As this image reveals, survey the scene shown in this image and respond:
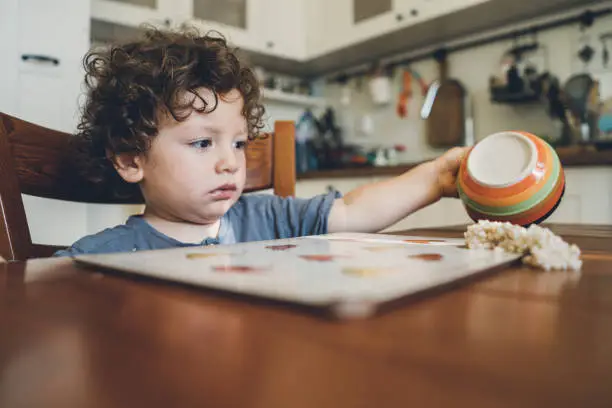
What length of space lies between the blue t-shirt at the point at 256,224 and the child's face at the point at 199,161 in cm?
6

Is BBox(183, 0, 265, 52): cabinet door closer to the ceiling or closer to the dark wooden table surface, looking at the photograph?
the ceiling

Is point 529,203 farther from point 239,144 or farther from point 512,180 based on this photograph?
point 239,144

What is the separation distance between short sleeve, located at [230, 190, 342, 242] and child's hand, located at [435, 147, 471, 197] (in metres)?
0.20

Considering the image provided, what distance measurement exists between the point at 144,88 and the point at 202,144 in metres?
0.14

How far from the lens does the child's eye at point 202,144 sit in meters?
0.78

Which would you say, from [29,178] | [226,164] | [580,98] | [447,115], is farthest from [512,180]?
[447,115]

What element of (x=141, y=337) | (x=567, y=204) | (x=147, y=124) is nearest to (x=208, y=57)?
(x=147, y=124)

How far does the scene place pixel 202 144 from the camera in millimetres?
792

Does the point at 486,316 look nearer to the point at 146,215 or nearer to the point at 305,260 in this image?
the point at 305,260

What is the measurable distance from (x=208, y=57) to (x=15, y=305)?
66 cm

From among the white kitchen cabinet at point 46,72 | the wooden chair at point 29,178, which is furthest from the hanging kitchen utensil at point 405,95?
the wooden chair at point 29,178

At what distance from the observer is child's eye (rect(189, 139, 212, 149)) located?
78 centimetres

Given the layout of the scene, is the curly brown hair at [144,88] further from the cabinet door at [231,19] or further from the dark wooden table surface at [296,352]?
the cabinet door at [231,19]

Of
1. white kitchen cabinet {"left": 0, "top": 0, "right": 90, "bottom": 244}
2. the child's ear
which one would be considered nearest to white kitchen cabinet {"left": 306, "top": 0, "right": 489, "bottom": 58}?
white kitchen cabinet {"left": 0, "top": 0, "right": 90, "bottom": 244}
